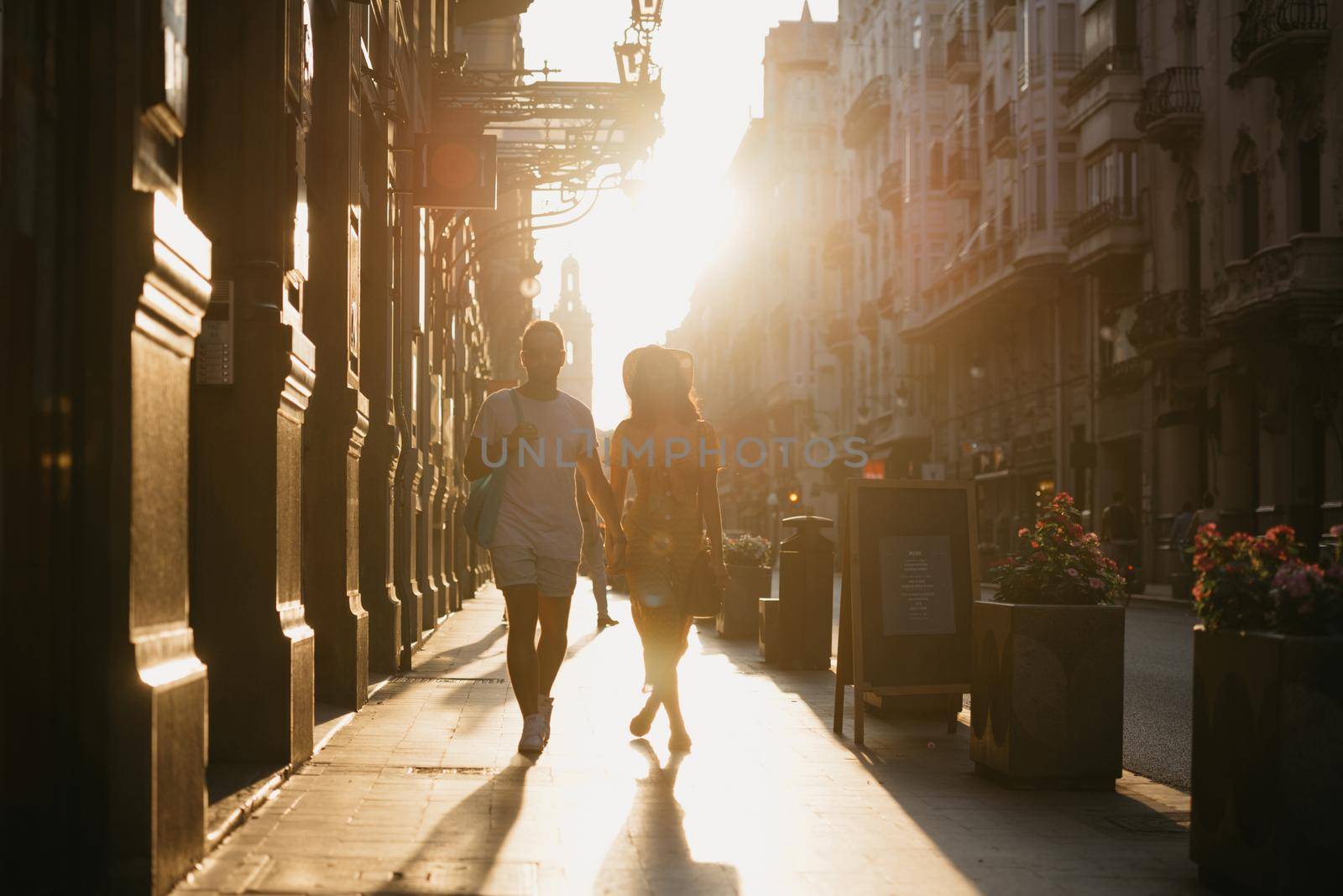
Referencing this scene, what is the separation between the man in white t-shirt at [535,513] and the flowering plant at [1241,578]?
336cm

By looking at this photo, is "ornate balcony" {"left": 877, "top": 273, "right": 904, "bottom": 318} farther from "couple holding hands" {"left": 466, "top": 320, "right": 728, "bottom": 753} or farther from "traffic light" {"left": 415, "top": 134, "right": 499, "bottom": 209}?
"couple holding hands" {"left": 466, "top": 320, "right": 728, "bottom": 753}

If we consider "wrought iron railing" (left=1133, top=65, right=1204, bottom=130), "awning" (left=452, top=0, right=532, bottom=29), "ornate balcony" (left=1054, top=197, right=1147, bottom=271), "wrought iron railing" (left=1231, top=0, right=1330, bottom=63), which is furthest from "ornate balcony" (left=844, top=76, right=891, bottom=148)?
"awning" (left=452, top=0, right=532, bottom=29)

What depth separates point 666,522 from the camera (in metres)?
8.32

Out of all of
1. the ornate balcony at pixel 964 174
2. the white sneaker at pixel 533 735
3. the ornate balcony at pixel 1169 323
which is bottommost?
the white sneaker at pixel 533 735

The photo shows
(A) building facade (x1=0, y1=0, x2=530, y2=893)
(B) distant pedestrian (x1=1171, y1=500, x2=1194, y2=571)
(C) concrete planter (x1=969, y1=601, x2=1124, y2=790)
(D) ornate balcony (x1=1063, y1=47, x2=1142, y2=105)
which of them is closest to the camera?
(A) building facade (x1=0, y1=0, x2=530, y2=893)

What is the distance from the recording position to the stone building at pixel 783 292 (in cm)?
7306

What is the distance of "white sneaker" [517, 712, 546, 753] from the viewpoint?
308 inches

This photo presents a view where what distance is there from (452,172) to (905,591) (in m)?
6.95

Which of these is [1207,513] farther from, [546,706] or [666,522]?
[546,706]

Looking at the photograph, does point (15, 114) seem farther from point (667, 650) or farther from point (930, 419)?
point (930, 419)

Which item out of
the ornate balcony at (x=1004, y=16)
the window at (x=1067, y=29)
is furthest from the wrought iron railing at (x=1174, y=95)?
the ornate balcony at (x=1004, y=16)

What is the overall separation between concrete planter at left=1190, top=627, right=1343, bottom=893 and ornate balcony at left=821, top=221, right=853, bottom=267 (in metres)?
59.7

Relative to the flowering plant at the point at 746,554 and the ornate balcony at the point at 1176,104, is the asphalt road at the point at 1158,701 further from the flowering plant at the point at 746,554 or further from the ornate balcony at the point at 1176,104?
the ornate balcony at the point at 1176,104

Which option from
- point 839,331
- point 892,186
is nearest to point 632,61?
point 892,186
